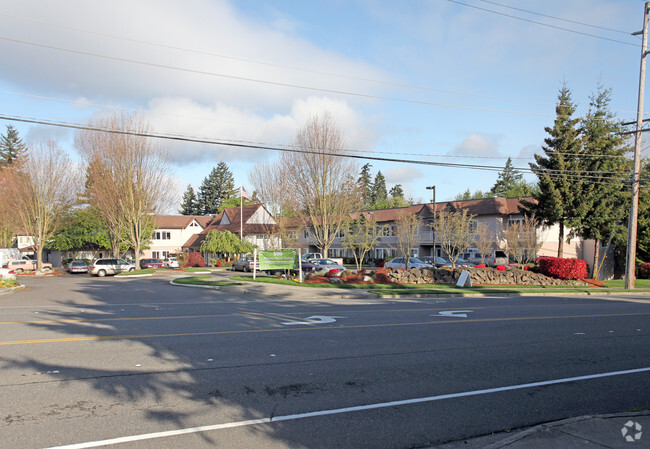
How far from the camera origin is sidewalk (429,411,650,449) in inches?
183

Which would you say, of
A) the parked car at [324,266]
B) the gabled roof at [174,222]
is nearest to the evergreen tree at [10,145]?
the gabled roof at [174,222]

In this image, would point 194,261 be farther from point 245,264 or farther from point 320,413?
point 320,413

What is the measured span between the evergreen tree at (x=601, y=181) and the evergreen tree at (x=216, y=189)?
90.8m

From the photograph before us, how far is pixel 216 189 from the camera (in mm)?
119000

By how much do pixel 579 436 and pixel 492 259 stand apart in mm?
40590

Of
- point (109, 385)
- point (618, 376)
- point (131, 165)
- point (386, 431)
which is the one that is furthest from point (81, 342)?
point (131, 165)

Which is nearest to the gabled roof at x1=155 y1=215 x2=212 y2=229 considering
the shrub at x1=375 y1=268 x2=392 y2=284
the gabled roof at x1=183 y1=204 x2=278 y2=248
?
the gabled roof at x1=183 y1=204 x2=278 y2=248

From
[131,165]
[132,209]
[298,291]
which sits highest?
[131,165]

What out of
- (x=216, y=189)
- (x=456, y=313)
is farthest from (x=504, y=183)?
(x=456, y=313)

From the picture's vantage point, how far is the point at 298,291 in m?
22.1

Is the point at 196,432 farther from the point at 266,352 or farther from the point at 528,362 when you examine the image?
the point at 528,362

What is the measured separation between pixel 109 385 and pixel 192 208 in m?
118

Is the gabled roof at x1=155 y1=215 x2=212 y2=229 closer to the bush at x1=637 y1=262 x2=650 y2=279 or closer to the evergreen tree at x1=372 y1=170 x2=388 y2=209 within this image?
the evergreen tree at x1=372 y1=170 x2=388 y2=209

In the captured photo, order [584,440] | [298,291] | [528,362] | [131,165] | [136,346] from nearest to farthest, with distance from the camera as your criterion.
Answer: [584,440], [528,362], [136,346], [298,291], [131,165]
